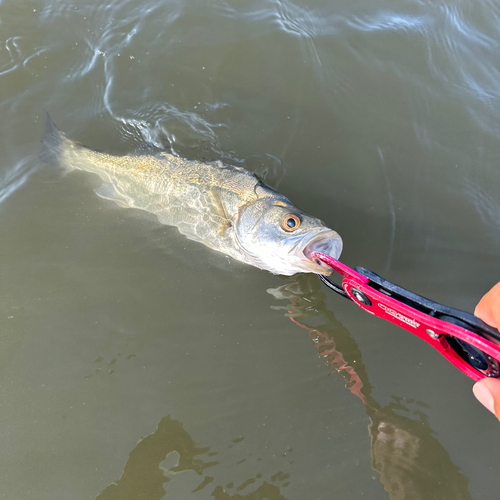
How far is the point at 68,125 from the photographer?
4871mm

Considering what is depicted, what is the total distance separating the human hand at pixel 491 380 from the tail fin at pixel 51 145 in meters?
4.45

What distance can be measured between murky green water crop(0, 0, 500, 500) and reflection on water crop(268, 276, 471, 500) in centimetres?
2

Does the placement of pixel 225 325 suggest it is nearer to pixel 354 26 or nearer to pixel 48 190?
pixel 48 190

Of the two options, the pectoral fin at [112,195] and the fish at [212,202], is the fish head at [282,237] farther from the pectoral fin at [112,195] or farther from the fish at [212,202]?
the pectoral fin at [112,195]

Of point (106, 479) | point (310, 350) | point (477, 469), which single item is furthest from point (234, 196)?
point (477, 469)

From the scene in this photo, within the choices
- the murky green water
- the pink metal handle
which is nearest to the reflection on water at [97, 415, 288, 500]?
the murky green water

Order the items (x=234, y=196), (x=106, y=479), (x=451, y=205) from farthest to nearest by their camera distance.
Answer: (x=451, y=205) → (x=234, y=196) → (x=106, y=479)

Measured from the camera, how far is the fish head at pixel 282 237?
3.06m

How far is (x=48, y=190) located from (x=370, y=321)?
3.78 m

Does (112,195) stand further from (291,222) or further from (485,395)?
(485,395)

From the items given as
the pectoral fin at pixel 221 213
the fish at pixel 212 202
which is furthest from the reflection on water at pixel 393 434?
the pectoral fin at pixel 221 213

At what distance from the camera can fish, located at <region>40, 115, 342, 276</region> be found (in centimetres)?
324

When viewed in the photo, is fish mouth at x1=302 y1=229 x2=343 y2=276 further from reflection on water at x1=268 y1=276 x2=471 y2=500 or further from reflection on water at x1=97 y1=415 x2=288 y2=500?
reflection on water at x1=97 y1=415 x2=288 y2=500

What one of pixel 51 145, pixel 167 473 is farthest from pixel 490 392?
pixel 51 145
